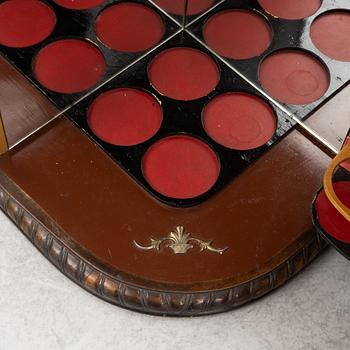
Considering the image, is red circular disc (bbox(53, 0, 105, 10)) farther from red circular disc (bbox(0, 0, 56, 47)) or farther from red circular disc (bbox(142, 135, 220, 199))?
red circular disc (bbox(142, 135, 220, 199))

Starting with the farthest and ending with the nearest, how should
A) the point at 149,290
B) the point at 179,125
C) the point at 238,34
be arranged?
the point at 238,34 → the point at 179,125 → the point at 149,290

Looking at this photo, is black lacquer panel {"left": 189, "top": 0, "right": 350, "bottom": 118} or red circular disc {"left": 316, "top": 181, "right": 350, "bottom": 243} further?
black lacquer panel {"left": 189, "top": 0, "right": 350, "bottom": 118}

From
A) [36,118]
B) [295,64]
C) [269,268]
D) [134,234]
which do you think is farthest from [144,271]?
[295,64]

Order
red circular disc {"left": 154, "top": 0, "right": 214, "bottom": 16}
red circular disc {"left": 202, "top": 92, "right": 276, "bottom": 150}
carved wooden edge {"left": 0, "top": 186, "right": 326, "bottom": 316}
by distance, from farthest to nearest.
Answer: red circular disc {"left": 154, "top": 0, "right": 214, "bottom": 16} → red circular disc {"left": 202, "top": 92, "right": 276, "bottom": 150} → carved wooden edge {"left": 0, "top": 186, "right": 326, "bottom": 316}

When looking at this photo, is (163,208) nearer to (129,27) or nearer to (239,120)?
(239,120)

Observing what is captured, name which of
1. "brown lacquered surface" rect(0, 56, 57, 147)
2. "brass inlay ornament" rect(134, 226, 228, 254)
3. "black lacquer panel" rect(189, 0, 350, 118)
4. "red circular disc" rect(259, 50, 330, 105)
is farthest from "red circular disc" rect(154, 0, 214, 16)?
"brass inlay ornament" rect(134, 226, 228, 254)

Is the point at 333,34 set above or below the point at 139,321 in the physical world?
above

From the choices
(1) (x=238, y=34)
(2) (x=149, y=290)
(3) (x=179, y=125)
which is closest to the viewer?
(2) (x=149, y=290)

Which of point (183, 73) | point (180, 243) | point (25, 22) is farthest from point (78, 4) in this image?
point (180, 243)
